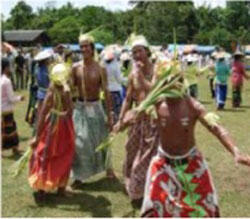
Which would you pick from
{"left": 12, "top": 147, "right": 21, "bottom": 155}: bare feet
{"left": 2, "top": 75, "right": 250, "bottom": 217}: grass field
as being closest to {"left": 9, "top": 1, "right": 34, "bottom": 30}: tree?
{"left": 12, "top": 147, "right": 21, "bottom": 155}: bare feet

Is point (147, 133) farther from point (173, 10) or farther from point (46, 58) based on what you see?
point (173, 10)

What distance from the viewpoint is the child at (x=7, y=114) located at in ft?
29.5

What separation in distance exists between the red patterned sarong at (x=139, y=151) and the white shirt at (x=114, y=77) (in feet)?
16.4

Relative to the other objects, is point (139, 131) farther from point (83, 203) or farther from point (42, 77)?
point (42, 77)

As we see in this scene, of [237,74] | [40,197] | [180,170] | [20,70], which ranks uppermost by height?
[180,170]

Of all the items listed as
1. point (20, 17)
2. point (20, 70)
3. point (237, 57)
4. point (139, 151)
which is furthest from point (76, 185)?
point (20, 17)

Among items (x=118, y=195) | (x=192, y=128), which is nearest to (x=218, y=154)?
(x=118, y=195)

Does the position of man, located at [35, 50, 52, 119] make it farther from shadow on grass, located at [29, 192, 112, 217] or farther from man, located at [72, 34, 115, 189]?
shadow on grass, located at [29, 192, 112, 217]

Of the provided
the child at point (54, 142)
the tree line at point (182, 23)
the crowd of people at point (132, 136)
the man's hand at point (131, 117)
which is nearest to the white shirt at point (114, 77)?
the crowd of people at point (132, 136)

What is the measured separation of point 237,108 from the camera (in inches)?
651

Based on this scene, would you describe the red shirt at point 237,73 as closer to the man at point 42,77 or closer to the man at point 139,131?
the man at point 42,77

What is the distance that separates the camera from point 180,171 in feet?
15.4

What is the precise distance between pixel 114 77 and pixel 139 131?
17.5ft

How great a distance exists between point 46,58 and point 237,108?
26.1 ft
